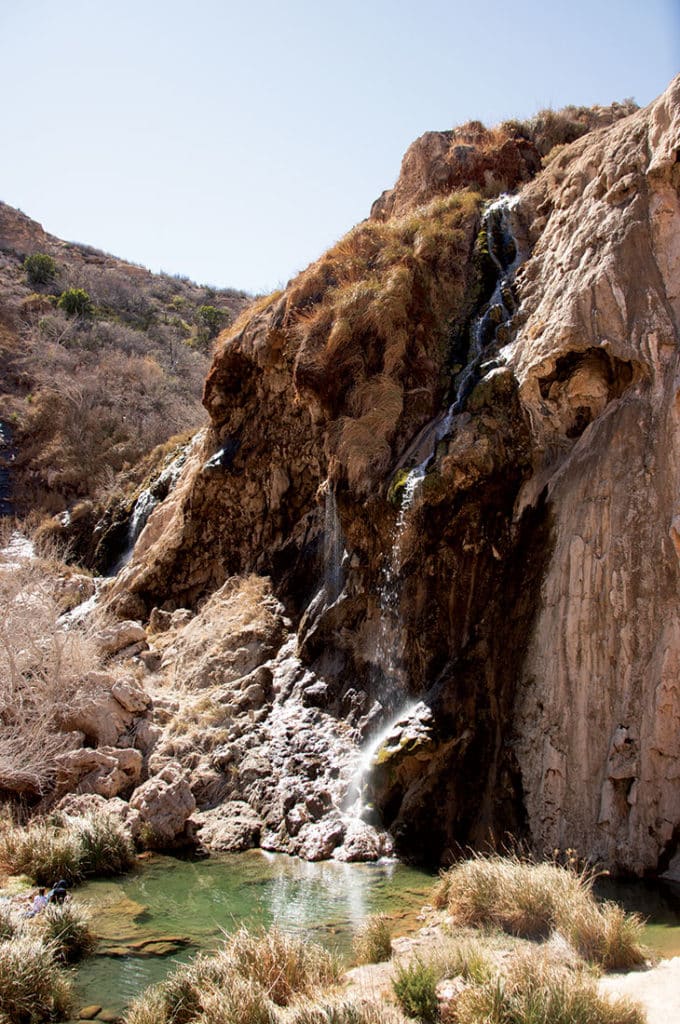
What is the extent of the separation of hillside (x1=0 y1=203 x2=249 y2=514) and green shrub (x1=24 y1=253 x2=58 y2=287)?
8 cm

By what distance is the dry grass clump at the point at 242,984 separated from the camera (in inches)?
222

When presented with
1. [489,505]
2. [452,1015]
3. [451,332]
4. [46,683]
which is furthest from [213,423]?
[452,1015]

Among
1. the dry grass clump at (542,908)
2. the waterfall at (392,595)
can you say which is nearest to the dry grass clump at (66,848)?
the dry grass clump at (542,908)

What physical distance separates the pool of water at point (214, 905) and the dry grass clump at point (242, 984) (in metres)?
0.68

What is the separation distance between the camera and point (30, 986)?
6.30m

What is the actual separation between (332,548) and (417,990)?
32.8 feet

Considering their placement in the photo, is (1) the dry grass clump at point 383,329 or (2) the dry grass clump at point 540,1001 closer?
(2) the dry grass clump at point 540,1001

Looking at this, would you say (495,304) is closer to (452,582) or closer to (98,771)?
(452,582)

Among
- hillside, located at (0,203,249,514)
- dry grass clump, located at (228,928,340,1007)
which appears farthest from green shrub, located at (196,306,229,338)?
dry grass clump, located at (228,928,340,1007)

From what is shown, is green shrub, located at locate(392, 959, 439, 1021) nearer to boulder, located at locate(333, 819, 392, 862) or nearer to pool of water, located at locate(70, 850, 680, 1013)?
pool of water, located at locate(70, 850, 680, 1013)

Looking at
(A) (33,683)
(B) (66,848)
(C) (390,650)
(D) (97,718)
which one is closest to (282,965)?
(B) (66,848)

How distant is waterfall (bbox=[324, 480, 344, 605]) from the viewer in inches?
575

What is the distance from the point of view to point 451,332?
15641 mm

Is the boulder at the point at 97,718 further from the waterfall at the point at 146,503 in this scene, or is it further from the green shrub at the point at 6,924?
the waterfall at the point at 146,503
